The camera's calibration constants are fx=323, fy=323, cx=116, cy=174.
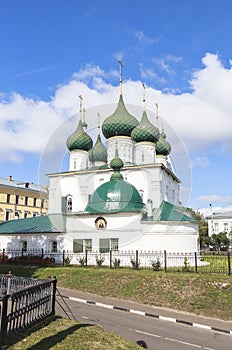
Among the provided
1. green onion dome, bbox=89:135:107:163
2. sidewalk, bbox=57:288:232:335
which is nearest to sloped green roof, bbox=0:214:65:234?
green onion dome, bbox=89:135:107:163

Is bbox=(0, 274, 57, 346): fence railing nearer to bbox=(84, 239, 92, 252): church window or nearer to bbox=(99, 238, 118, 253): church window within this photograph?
bbox=(99, 238, 118, 253): church window

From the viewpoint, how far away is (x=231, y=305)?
11414 millimetres

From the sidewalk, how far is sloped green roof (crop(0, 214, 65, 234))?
1006 cm

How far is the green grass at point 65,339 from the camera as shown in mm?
6125

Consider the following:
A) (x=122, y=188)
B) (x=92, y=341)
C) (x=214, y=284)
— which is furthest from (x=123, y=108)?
(x=92, y=341)

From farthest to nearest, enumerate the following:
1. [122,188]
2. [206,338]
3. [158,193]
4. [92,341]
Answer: [158,193] < [122,188] < [206,338] < [92,341]

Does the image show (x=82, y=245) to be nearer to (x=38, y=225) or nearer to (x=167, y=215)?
(x=38, y=225)

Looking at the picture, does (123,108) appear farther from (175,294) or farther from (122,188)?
(175,294)

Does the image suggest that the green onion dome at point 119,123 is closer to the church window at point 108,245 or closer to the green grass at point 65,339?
the church window at point 108,245

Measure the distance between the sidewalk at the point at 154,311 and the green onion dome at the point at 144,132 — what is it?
18698mm

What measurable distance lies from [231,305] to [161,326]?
325cm

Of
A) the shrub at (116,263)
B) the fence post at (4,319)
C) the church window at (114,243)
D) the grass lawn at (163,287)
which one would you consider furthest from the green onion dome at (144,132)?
the fence post at (4,319)

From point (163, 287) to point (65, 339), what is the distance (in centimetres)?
787

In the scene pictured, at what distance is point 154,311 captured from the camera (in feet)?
38.0
